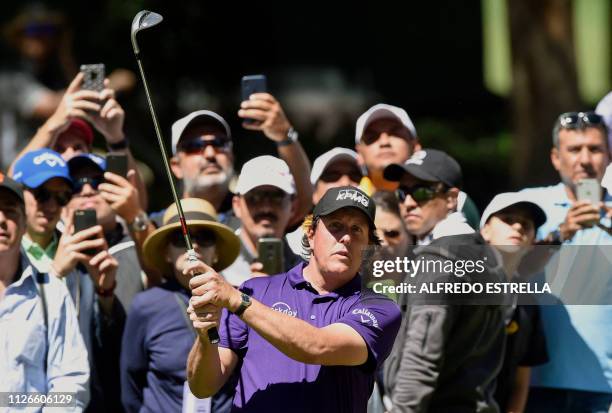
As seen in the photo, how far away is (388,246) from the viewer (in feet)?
23.0

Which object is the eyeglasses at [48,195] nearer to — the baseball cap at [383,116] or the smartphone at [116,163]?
the smartphone at [116,163]

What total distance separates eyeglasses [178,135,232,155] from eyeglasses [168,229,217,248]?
0.79 meters

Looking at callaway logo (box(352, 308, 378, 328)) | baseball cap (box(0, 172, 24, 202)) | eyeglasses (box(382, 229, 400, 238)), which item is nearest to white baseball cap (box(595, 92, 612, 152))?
eyeglasses (box(382, 229, 400, 238))

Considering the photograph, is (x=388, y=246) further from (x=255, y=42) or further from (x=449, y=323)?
(x=255, y=42)

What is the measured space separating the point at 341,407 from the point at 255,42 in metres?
10.5

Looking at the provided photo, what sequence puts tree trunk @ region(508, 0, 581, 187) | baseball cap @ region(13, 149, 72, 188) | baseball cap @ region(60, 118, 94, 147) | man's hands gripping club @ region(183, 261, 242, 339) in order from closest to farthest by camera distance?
1. man's hands gripping club @ region(183, 261, 242, 339)
2. baseball cap @ region(13, 149, 72, 188)
3. baseball cap @ region(60, 118, 94, 147)
4. tree trunk @ region(508, 0, 581, 187)

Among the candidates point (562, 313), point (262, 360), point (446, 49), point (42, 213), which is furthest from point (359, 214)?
point (446, 49)

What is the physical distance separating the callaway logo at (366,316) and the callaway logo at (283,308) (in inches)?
10.0

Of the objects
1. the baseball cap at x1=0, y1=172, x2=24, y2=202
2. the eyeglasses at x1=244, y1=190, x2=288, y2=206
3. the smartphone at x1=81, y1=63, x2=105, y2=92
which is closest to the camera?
the baseball cap at x1=0, y1=172, x2=24, y2=202

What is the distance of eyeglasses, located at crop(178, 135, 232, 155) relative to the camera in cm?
800

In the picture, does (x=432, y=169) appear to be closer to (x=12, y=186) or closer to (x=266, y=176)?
(x=266, y=176)

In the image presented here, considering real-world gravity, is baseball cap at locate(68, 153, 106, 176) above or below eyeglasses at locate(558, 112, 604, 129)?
below

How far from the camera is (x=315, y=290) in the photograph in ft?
19.9

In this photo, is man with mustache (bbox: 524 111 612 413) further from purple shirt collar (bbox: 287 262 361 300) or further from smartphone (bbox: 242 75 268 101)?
smartphone (bbox: 242 75 268 101)
